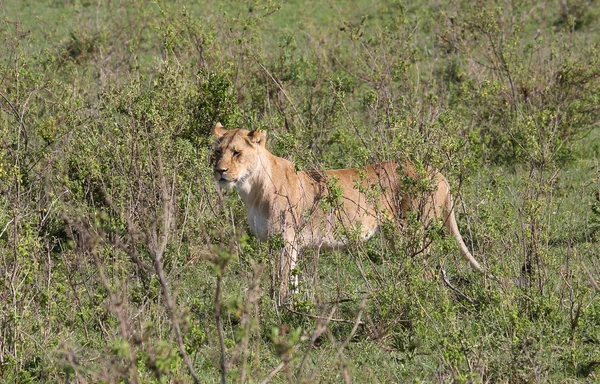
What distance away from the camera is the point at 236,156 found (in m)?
7.25

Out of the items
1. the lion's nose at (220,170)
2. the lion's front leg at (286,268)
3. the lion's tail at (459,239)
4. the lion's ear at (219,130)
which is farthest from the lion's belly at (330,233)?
the lion's ear at (219,130)

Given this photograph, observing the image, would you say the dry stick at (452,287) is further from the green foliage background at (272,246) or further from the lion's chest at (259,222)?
the lion's chest at (259,222)

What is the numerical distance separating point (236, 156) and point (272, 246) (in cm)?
95

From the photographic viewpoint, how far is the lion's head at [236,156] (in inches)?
284

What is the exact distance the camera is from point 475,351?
5176 mm

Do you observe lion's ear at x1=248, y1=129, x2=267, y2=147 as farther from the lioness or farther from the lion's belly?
the lion's belly

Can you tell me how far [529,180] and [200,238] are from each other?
2.32 m

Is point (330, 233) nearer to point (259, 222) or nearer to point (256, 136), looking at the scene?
point (259, 222)

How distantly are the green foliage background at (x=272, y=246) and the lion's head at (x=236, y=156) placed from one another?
0.13m

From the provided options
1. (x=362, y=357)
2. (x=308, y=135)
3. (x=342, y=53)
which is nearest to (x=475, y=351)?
(x=362, y=357)

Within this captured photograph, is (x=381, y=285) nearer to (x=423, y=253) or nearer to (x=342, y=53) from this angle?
(x=423, y=253)

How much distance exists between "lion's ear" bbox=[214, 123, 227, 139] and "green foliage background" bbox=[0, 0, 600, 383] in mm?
193

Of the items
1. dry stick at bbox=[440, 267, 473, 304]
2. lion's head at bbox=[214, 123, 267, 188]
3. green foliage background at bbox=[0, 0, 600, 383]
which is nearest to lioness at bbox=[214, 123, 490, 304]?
lion's head at bbox=[214, 123, 267, 188]

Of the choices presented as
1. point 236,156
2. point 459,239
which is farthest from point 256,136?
point 459,239
